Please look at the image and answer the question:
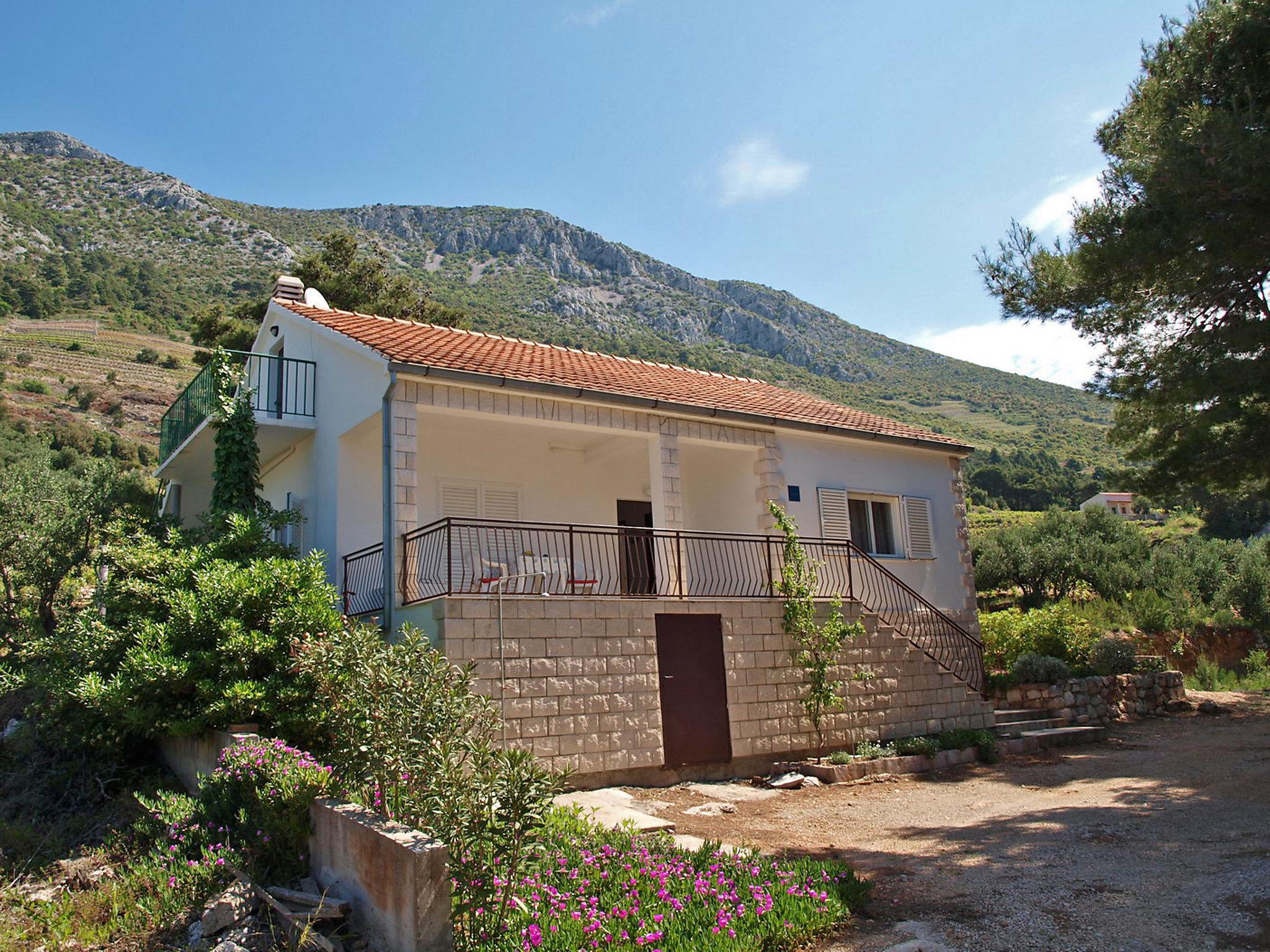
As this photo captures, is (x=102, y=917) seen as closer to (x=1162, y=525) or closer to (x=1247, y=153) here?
(x=1247, y=153)

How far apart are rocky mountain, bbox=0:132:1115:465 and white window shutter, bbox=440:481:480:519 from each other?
35073 millimetres

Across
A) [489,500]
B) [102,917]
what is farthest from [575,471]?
[102,917]

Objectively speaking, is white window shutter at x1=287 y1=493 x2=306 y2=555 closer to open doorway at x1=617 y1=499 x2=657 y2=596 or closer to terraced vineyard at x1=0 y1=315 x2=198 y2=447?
open doorway at x1=617 y1=499 x2=657 y2=596

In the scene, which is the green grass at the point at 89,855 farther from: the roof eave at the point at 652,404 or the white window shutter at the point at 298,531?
the roof eave at the point at 652,404

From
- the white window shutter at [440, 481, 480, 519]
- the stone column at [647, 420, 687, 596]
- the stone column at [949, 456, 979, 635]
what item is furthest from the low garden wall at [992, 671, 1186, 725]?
the white window shutter at [440, 481, 480, 519]

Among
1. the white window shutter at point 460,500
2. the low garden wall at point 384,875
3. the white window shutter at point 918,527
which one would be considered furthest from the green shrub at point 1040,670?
the low garden wall at point 384,875

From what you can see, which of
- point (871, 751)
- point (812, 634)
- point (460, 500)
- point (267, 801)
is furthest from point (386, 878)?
point (460, 500)

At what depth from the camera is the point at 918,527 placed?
1534cm

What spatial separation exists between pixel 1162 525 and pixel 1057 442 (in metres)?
9.57

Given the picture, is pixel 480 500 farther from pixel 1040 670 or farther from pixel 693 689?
pixel 1040 670

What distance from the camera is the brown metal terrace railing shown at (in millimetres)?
10180

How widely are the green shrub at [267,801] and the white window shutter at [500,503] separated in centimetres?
618

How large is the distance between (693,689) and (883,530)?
5.94 meters

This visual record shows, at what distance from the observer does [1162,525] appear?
4909cm
